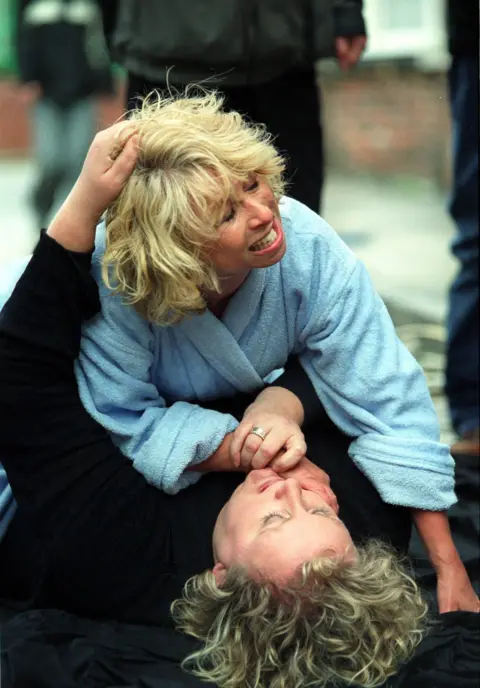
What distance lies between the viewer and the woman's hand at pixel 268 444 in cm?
143

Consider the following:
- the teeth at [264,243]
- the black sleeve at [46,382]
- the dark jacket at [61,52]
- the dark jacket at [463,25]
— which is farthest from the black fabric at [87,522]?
the dark jacket at [61,52]

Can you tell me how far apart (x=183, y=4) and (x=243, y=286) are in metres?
0.58

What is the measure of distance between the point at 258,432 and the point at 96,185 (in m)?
0.39

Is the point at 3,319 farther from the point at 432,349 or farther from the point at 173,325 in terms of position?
the point at 432,349

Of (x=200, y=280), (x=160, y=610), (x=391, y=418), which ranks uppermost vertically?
(x=200, y=280)

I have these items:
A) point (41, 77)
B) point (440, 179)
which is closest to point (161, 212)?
point (41, 77)

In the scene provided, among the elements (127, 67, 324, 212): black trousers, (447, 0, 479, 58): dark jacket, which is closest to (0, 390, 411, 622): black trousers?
(127, 67, 324, 212): black trousers

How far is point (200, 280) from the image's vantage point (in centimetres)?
135

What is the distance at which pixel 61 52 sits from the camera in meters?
2.80

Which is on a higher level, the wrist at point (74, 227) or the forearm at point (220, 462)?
the wrist at point (74, 227)

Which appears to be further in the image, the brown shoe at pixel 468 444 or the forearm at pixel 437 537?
the brown shoe at pixel 468 444

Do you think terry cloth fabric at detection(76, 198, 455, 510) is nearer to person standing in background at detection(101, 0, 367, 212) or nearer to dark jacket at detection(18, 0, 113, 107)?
person standing in background at detection(101, 0, 367, 212)

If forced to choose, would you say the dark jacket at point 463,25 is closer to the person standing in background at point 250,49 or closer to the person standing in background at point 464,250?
the person standing in background at point 464,250

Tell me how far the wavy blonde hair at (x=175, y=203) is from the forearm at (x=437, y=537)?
0.45m
